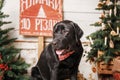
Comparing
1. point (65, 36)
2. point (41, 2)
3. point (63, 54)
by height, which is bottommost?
point (63, 54)

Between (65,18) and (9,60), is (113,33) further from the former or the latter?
(9,60)

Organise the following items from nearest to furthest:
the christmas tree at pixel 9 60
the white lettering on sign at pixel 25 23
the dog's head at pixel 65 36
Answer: the dog's head at pixel 65 36, the christmas tree at pixel 9 60, the white lettering on sign at pixel 25 23

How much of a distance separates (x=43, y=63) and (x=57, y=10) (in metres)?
0.85

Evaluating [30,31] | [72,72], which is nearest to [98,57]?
[72,72]

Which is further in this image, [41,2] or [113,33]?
[41,2]

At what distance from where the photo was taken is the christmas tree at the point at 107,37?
2.14 metres

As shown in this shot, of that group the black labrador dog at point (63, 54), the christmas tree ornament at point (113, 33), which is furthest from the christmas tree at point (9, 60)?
the christmas tree ornament at point (113, 33)

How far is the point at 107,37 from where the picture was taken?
218 cm

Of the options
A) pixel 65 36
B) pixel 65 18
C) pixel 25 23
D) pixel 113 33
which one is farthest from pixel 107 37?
pixel 25 23

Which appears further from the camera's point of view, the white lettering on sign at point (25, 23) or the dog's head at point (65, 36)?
the white lettering on sign at point (25, 23)

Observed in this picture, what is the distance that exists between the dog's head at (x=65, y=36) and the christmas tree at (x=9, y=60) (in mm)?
613

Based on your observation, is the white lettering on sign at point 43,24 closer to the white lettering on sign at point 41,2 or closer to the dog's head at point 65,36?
the white lettering on sign at point 41,2

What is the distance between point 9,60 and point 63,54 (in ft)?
2.12

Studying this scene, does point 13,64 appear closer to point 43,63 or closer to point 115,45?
point 43,63
